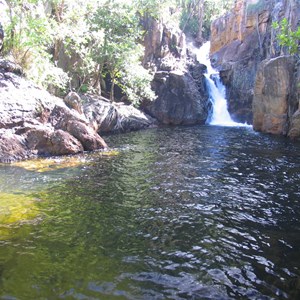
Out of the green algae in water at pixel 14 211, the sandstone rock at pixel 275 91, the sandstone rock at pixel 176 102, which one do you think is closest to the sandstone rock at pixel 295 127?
the sandstone rock at pixel 275 91

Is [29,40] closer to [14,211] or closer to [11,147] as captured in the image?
[11,147]

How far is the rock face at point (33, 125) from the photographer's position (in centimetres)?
1556

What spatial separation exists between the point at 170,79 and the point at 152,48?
4.66m

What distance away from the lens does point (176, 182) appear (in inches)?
458

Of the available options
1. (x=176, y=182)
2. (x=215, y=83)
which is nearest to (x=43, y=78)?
(x=176, y=182)

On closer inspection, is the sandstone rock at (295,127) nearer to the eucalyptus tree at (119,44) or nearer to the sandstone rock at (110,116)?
the eucalyptus tree at (119,44)

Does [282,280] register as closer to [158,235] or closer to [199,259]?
[199,259]

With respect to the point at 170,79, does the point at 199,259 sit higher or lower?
lower

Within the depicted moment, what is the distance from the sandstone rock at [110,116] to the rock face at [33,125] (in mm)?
6092

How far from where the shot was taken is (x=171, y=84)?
35125mm

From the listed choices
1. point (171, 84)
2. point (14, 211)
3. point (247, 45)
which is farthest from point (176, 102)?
point (14, 211)

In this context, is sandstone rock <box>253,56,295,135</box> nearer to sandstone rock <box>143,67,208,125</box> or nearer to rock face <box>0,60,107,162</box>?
sandstone rock <box>143,67,208,125</box>

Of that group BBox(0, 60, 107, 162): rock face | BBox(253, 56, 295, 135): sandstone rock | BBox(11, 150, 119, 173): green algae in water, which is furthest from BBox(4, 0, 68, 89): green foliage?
BBox(253, 56, 295, 135): sandstone rock

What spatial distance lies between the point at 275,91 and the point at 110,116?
13.1 metres
